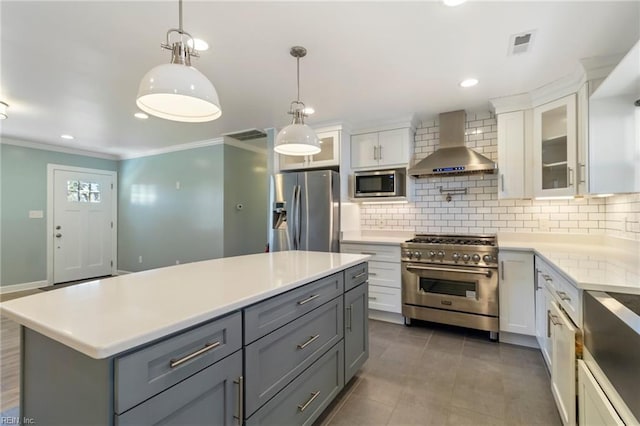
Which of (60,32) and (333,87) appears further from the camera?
(333,87)

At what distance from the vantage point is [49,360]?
98 cm

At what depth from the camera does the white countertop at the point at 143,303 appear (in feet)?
2.71

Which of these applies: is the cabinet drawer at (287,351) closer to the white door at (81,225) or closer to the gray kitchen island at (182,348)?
the gray kitchen island at (182,348)

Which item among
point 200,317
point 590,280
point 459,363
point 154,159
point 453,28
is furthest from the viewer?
point 154,159

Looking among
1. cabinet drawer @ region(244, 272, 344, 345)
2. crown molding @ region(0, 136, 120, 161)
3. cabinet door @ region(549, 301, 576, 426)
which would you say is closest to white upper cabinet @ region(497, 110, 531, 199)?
cabinet door @ region(549, 301, 576, 426)

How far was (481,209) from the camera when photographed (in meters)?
3.41

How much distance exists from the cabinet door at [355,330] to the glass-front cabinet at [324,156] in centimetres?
191

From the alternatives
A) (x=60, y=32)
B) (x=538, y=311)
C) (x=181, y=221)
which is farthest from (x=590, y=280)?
(x=181, y=221)

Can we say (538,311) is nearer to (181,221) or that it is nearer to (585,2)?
(585,2)

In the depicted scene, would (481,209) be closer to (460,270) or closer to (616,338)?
(460,270)

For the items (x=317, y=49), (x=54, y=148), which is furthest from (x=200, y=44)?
(x=54, y=148)

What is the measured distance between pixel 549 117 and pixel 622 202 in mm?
923

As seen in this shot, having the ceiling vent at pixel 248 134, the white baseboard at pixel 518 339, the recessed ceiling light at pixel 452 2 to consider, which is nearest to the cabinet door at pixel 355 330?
the white baseboard at pixel 518 339

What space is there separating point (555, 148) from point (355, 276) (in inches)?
86.9
